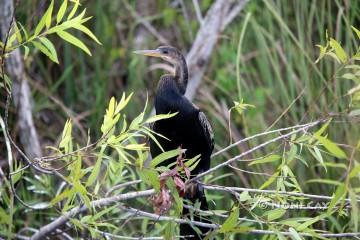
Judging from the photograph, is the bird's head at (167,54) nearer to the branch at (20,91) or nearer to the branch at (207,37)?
the branch at (20,91)

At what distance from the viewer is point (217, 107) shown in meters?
3.83

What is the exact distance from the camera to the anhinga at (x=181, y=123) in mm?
2846

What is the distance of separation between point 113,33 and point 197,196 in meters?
1.90

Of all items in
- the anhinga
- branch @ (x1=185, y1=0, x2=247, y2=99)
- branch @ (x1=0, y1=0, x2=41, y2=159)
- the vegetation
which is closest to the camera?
the vegetation

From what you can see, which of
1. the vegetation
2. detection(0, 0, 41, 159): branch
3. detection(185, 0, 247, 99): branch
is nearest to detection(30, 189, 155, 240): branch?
the vegetation

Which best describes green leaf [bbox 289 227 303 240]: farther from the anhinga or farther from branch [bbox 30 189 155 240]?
the anhinga

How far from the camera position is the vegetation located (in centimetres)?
256

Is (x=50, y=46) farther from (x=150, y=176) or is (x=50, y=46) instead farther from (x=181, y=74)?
(x=181, y=74)

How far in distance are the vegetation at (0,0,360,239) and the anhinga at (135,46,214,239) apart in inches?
3.4

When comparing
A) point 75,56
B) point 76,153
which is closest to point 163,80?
point 76,153

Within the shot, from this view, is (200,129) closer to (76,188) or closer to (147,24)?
(76,188)

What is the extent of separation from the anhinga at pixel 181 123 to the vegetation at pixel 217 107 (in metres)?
0.09

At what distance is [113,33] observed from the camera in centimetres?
443

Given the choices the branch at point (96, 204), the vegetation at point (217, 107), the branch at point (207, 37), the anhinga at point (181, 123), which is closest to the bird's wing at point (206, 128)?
the anhinga at point (181, 123)
